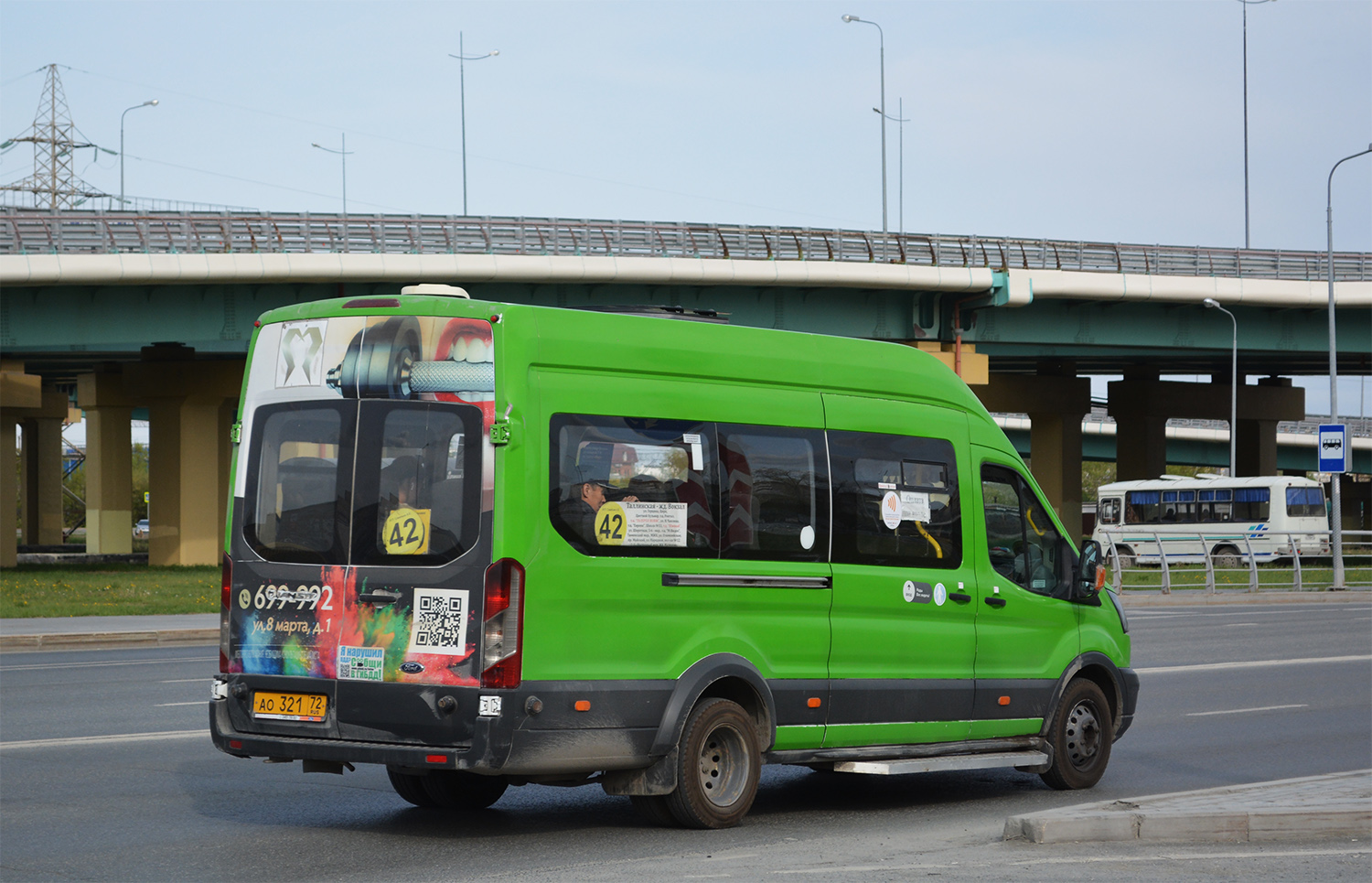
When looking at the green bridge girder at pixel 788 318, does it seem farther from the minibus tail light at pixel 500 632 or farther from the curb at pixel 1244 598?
the minibus tail light at pixel 500 632

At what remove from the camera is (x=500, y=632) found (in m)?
7.08

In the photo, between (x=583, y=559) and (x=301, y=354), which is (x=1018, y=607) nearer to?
(x=583, y=559)

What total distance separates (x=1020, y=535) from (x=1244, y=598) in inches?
1019

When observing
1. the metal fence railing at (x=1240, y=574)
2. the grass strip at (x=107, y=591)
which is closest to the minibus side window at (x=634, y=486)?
the grass strip at (x=107, y=591)

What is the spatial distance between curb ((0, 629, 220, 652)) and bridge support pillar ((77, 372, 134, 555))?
117 ft

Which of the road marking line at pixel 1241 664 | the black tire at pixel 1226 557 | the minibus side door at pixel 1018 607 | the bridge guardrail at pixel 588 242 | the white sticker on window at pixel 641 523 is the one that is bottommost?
the road marking line at pixel 1241 664

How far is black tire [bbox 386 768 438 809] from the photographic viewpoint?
8531mm

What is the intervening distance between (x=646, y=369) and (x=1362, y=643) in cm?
1708

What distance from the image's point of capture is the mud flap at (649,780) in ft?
25.0

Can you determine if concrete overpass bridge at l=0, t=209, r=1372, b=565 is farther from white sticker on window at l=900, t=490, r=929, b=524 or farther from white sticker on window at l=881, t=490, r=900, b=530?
white sticker on window at l=881, t=490, r=900, b=530

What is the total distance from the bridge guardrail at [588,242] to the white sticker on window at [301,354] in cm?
2859

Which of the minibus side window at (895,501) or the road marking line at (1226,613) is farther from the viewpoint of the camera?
the road marking line at (1226,613)

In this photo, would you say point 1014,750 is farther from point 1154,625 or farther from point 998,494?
point 1154,625

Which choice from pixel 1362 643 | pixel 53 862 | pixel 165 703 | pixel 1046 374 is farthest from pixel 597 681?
pixel 1046 374
